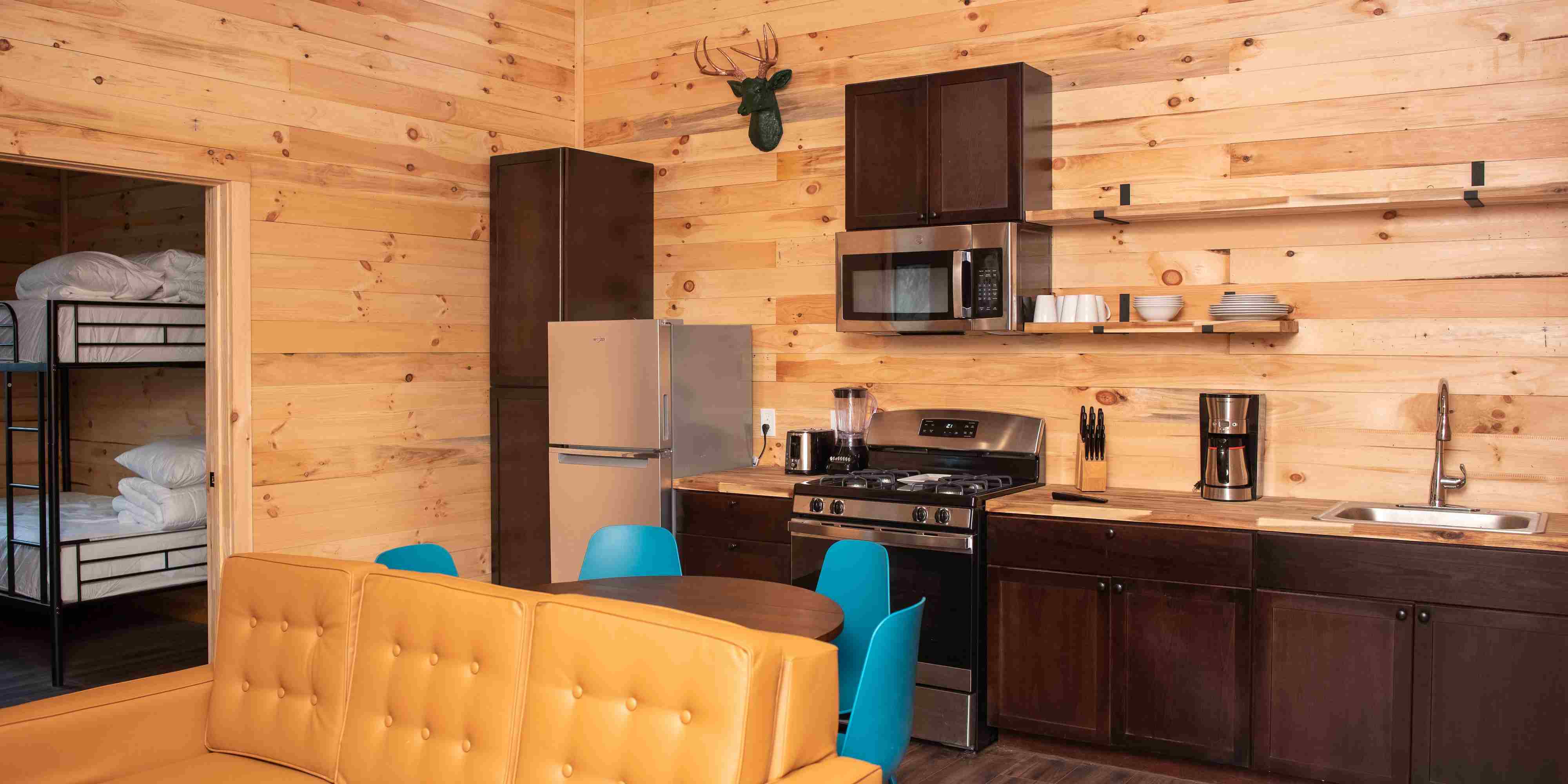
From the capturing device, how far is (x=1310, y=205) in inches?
146

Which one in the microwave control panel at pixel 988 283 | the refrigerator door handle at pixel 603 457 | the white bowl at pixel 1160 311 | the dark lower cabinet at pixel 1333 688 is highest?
the microwave control panel at pixel 988 283

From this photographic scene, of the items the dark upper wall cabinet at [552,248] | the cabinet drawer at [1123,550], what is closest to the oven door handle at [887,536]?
the cabinet drawer at [1123,550]

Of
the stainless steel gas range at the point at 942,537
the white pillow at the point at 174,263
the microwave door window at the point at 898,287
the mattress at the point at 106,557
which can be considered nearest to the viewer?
the stainless steel gas range at the point at 942,537

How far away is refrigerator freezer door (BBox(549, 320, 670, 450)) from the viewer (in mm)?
4570

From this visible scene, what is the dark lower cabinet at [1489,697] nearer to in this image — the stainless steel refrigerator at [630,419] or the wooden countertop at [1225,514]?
the wooden countertop at [1225,514]

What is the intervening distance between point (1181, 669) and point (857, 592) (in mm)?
1067

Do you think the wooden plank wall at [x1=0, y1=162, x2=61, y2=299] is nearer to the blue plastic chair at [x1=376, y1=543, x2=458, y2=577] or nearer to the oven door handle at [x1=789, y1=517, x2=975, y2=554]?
the blue plastic chair at [x1=376, y1=543, x2=458, y2=577]

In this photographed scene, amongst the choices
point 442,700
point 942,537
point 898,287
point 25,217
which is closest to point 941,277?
point 898,287

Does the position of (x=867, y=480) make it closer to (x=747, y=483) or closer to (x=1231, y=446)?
(x=747, y=483)

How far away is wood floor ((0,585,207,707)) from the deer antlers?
10.7ft

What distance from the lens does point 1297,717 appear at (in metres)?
3.47

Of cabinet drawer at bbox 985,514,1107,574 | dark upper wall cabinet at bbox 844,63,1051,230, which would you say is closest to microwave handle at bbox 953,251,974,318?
dark upper wall cabinet at bbox 844,63,1051,230

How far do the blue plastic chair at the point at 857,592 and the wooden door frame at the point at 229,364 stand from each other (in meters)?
2.20

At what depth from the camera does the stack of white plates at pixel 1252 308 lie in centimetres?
384
